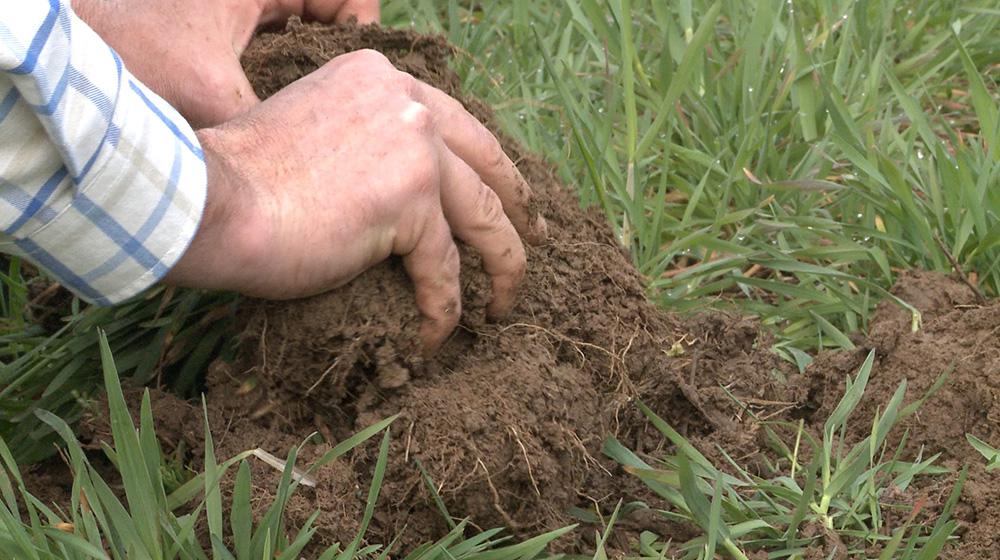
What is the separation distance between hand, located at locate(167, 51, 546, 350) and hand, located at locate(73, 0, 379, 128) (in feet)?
0.57

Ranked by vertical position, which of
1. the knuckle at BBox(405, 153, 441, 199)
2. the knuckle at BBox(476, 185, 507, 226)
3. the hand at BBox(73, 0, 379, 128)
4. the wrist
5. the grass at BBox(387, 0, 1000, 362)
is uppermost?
the hand at BBox(73, 0, 379, 128)

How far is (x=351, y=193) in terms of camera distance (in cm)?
183

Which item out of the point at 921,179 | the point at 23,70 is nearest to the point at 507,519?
the point at 23,70

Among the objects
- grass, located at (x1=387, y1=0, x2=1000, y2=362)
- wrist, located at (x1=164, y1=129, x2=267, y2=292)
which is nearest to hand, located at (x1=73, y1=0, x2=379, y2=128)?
wrist, located at (x1=164, y1=129, x2=267, y2=292)

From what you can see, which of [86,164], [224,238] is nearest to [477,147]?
[224,238]

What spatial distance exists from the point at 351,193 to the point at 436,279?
20cm

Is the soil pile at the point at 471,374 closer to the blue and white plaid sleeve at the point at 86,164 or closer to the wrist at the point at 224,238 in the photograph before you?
the wrist at the point at 224,238

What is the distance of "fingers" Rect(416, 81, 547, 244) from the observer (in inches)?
79.7

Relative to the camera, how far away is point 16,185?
1.61m

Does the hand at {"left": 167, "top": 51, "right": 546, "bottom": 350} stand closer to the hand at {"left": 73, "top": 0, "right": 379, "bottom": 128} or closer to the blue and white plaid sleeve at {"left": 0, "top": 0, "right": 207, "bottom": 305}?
the blue and white plaid sleeve at {"left": 0, "top": 0, "right": 207, "bottom": 305}

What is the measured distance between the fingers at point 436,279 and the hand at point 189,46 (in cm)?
43

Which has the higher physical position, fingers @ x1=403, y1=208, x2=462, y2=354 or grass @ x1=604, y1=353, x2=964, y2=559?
fingers @ x1=403, y1=208, x2=462, y2=354

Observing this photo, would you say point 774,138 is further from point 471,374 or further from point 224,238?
point 224,238

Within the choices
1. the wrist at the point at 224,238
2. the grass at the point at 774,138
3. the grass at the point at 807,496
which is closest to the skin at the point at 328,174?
the wrist at the point at 224,238
